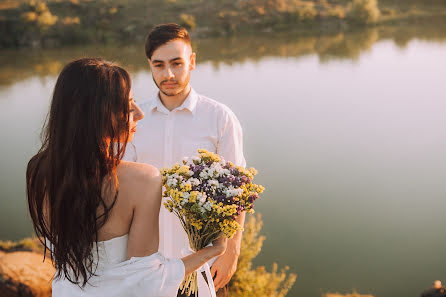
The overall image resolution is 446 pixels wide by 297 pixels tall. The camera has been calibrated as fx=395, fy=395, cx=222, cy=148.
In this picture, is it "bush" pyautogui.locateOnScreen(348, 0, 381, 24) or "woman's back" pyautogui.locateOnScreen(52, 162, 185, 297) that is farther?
"bush" pyautogui.locateOnScreen(348, 0, 381, 24)

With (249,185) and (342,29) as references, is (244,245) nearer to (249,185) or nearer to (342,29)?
(249,185)

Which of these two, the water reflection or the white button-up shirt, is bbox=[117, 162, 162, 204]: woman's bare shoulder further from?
the water reflection

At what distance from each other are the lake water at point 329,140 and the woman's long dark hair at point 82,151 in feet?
5.51

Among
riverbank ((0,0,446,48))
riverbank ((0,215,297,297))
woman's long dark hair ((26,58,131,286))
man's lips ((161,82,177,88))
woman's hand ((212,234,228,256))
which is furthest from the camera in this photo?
riverbank ((0,0,446,48))

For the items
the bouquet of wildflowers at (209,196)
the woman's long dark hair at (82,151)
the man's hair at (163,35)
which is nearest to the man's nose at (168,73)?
the man's hair at (163,35)

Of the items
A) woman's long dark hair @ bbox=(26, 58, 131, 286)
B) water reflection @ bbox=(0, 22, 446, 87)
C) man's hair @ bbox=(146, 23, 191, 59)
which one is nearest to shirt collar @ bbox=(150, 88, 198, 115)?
man's hair @ bbox=(146, 23, 191, 59)

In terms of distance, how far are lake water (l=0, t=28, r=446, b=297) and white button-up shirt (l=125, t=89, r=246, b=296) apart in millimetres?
878

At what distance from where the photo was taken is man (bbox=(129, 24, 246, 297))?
219 cm

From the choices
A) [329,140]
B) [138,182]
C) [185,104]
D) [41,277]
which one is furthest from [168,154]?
[329,140]

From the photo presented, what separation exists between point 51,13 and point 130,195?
1706cm

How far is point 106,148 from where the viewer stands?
4.27 feet

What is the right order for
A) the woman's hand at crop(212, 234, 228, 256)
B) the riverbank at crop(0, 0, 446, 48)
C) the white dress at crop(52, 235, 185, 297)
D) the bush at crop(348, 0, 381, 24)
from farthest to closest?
the bush at crop(348, 0, 381, 24) < the riverbank at crop(0, 0, 446, 48) < the woman's hand at crop(212, 234, 228, 256) < the white dress at crop(52, 235, 185, 297)

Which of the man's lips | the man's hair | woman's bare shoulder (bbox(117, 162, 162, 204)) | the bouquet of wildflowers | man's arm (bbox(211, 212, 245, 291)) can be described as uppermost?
the man's hair

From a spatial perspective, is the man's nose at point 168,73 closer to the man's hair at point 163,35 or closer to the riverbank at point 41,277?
the man's hair at point 163,35
